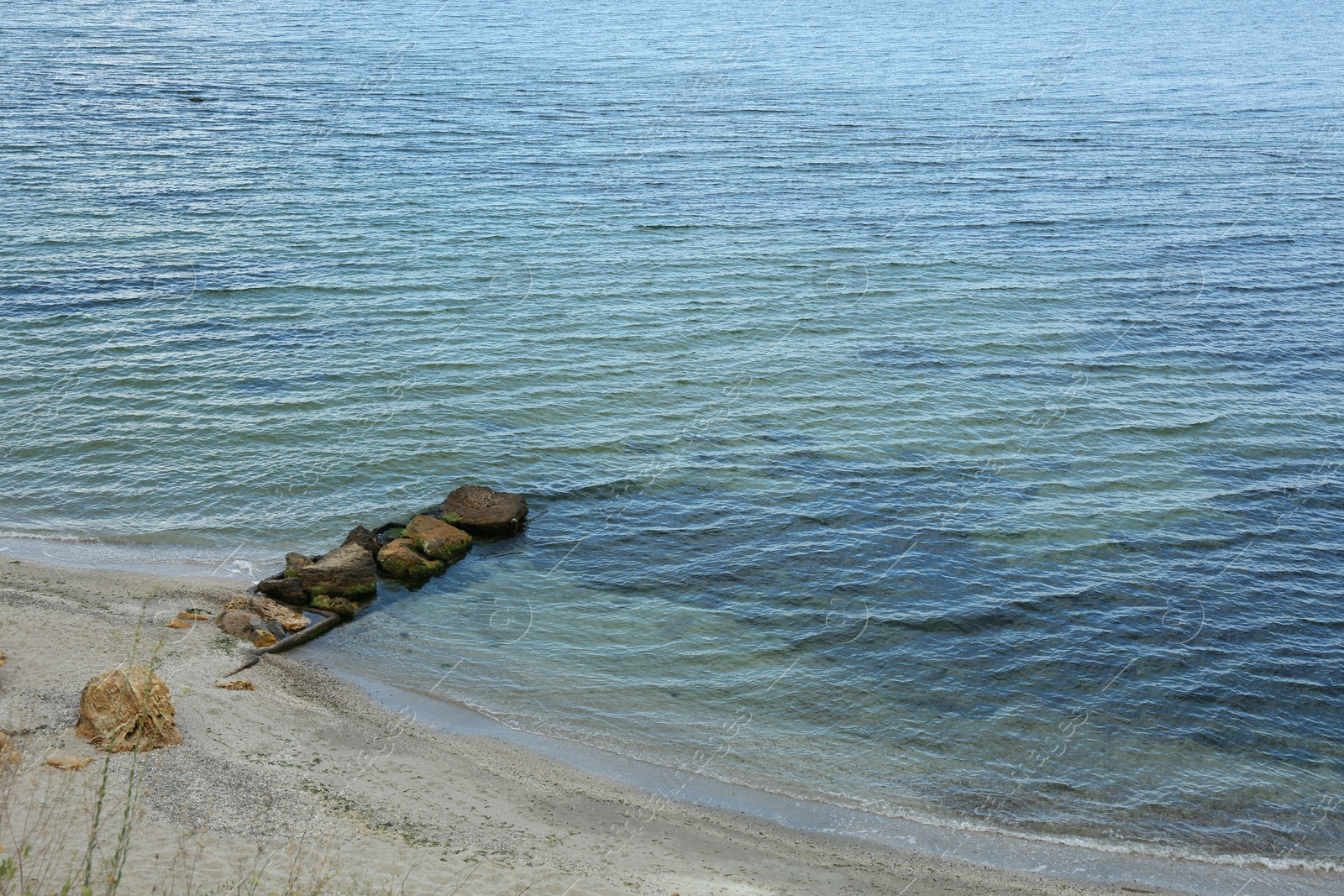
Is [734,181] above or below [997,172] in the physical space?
below

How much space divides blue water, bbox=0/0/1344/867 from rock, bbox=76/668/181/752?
3.75 metres

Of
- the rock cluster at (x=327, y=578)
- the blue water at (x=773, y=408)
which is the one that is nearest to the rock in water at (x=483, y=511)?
the blue water at (x=773, y=408)

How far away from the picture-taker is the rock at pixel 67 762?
480 inches

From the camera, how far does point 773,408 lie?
2469 cm

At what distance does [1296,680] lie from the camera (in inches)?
659

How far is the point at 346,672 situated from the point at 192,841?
4.82 metres

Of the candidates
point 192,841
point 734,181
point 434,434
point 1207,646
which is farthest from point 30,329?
point 1207,646

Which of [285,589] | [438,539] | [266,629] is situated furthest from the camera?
[438,539]

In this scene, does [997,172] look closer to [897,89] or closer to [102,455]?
[897,89]

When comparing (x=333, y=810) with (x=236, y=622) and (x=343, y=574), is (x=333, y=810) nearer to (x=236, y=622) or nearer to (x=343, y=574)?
(x=236, y=622)

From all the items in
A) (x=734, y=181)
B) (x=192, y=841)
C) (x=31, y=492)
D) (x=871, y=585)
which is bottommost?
(x=31, y=492)

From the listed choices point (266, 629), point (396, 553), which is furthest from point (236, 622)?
point (396, 553)

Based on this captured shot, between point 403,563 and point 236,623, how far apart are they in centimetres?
279

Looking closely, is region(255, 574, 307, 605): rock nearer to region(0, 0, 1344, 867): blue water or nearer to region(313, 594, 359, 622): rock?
region(313, 594, 359, 622): rock
